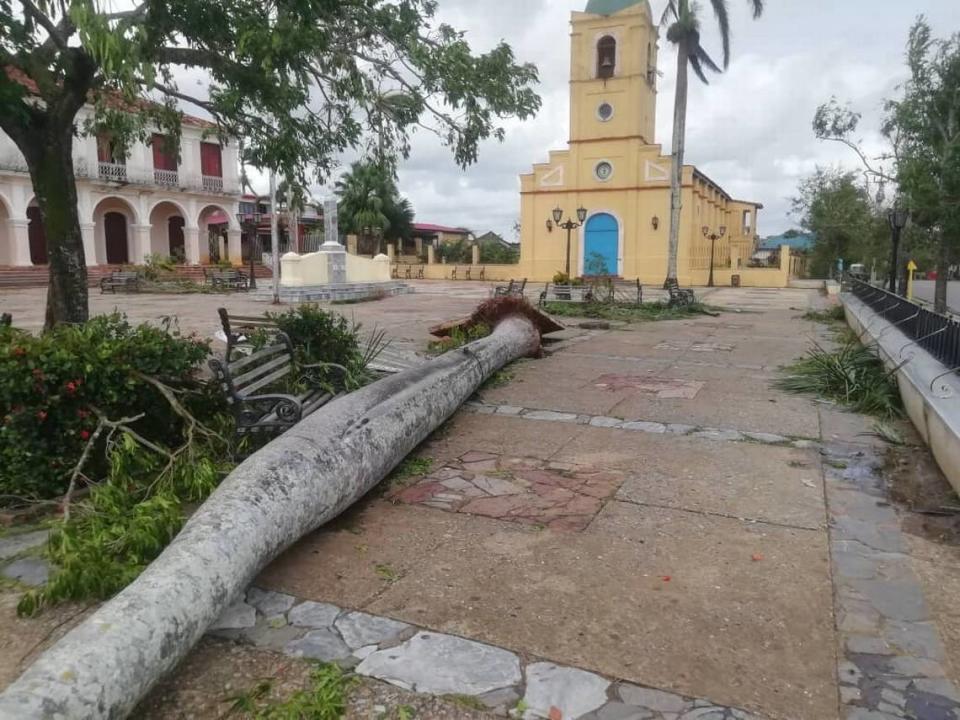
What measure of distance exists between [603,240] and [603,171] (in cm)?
321

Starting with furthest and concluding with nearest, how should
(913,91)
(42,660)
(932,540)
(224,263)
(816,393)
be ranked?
(224,263), (913,91), (816,393), (932,540), (42,660)

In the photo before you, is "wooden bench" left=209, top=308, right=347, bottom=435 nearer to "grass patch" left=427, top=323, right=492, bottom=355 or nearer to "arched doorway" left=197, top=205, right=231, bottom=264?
"grass patch" left=427, top=323, right=492, bottom=355

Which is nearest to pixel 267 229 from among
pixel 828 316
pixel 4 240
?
pixel 4 240

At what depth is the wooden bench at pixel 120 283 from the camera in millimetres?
24109

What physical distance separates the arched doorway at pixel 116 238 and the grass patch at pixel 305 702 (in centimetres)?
3457

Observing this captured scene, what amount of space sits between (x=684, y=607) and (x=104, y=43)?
10.6 ft

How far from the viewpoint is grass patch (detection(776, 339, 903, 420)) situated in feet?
19.9

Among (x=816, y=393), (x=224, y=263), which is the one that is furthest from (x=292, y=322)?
(x=224, y=263)

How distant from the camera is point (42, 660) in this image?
6.60 ft

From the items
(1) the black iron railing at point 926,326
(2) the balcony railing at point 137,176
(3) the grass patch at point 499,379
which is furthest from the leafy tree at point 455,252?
(3) the grass patch at point 499,379

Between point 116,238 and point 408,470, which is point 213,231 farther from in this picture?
point 408,470

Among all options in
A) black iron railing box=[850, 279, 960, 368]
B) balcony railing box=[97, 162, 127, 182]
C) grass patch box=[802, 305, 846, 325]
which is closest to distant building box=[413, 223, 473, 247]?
balcony railing box=[97, 162, 127, 182]

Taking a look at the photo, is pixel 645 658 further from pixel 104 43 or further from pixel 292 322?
pixel 292 322

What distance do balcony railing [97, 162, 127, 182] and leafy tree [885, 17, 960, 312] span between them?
27663 millimetres
